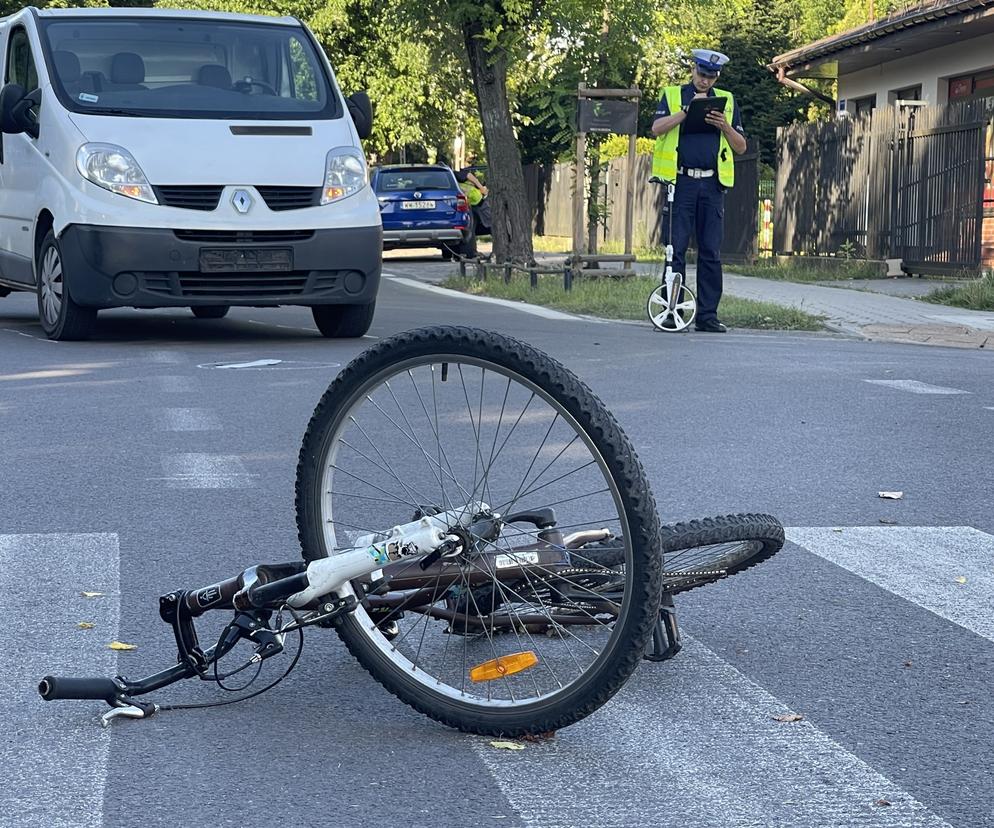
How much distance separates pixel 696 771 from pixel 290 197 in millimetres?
8281

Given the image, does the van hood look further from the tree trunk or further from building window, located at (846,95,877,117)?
building window, located at (846,95,877,117)

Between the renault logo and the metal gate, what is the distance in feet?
40.0

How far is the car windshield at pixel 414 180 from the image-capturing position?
1121 inches

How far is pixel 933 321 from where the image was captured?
1530cm

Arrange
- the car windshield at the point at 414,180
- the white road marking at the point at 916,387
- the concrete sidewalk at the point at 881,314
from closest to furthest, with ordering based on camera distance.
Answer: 1. the white road marking at the point at 916,387
2. the concrete sidewalk at the point at 881,314
3. the car windshield at the point at 414,180

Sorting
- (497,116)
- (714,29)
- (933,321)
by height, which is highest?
(714,29)

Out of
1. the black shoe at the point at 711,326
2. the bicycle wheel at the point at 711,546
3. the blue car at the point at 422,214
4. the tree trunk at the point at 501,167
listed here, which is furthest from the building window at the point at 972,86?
the bicycle wheel at the point at 711,546

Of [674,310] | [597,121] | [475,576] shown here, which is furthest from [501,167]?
[475,576]

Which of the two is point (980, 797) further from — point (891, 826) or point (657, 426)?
point (657, 426)

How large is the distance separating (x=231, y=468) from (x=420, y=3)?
14.2 metres

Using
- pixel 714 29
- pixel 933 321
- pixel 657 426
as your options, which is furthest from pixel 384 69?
pixel 657 426

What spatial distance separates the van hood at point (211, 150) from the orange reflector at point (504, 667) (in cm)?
775

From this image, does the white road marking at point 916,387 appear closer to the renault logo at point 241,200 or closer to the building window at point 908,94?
the renault logo at point 241,200

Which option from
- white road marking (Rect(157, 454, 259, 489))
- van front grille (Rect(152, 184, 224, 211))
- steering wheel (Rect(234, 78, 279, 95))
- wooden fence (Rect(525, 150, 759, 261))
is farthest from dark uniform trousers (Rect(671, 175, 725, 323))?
white road marking (Rect(157, 454, 259, 489))
